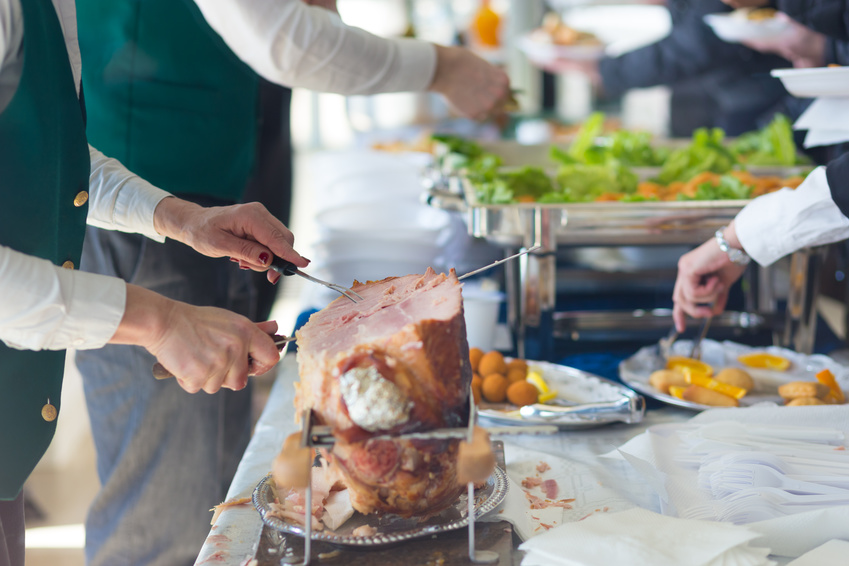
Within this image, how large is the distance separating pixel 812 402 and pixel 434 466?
0.64 metres

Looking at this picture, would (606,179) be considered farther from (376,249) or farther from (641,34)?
(641,34)

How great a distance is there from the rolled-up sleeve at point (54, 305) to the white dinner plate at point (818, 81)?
1.05 metres

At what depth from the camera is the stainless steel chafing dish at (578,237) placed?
1309 millimetres

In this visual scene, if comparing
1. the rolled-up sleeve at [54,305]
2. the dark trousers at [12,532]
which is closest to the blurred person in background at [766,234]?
the rolled-up sleeve at [54,305]

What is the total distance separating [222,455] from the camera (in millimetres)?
1622

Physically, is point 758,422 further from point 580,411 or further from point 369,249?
point 369,249

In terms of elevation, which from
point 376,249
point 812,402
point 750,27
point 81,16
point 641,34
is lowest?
point 812,402

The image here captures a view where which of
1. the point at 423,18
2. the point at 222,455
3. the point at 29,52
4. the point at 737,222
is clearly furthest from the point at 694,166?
the point at 423,18

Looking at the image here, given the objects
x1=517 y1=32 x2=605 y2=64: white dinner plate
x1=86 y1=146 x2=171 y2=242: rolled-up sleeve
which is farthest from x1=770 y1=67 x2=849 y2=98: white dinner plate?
x1=517 y1=32 x2=605 y2=64: white dinner plate

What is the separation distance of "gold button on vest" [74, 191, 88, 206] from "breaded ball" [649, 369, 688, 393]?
2.84 ft

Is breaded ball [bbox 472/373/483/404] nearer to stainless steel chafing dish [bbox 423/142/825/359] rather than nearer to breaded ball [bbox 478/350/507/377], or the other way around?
breaded ball [bbox 478/350/507/377]

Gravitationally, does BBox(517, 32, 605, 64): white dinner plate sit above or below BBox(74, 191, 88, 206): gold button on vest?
above

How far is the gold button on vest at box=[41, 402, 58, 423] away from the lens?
914 millimetres

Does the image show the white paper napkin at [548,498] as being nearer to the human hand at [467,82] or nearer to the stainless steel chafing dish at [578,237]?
the stainless steel chafing dish at [578,237]
